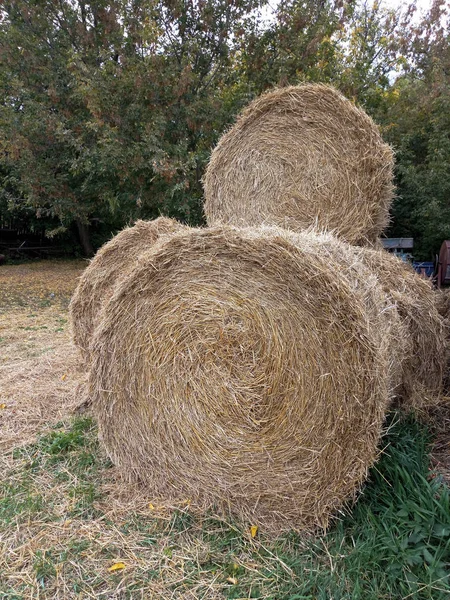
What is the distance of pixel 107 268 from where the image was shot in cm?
448

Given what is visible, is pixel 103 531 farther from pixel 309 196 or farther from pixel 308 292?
pixel 309 196

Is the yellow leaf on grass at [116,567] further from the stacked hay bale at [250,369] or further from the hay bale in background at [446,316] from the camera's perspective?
the hay bale in background at [446,316]

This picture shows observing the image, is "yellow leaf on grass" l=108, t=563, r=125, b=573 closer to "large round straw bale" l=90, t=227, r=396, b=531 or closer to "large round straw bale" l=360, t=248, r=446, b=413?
"large round straw bale" l=90, t=227, r=396, b=531

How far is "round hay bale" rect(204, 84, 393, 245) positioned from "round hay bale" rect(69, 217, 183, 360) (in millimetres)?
549

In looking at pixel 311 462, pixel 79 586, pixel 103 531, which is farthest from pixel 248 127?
pixel 79 586

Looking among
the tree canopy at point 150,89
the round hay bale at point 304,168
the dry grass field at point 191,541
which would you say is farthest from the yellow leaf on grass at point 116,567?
the tree canopy at point 150,89

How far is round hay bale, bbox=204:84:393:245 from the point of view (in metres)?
3.88

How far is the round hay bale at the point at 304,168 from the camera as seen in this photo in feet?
12.7

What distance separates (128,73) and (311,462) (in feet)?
30.5

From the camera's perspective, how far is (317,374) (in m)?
2.49

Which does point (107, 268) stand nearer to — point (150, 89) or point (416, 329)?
point (416, 329)

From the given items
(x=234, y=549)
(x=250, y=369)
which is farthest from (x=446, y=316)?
(x=234, y=549)

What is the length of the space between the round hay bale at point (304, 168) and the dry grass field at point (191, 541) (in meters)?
1.73

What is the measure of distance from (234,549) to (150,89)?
9335mm
